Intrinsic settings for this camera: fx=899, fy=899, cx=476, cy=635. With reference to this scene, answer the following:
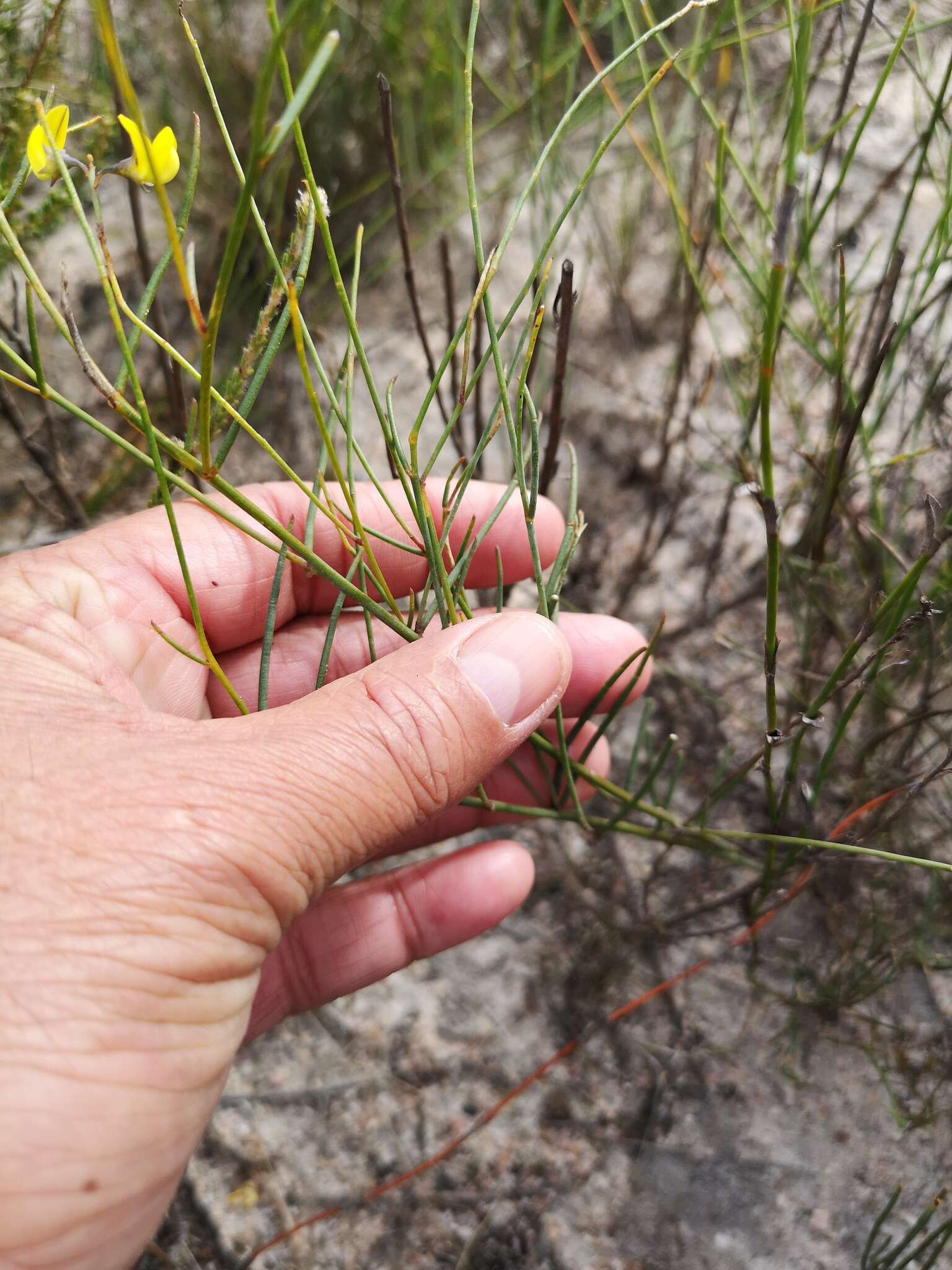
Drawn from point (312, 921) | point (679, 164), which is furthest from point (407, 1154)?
point (679, 164)

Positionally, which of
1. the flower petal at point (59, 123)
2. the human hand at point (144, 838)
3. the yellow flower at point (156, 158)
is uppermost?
the flower petal at point (59, 123)

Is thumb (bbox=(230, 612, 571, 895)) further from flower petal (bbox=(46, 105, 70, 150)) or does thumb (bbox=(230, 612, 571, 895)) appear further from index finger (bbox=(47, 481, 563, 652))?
flower petal (bbox=(46, 105, 70, 150))

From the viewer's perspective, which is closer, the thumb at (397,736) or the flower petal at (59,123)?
the flower petal at (59,123)

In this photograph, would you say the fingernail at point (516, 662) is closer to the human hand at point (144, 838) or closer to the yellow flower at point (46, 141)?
the human hand at point (144, 838)

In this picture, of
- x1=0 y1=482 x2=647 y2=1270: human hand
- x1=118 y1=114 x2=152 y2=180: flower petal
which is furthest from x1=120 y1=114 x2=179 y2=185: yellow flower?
x1=0 y1=482 x2=647 y2=1270: human hand

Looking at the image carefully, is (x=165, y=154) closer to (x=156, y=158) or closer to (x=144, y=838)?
(x=156, y=158)

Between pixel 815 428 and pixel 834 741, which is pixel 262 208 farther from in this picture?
pixel 834 741

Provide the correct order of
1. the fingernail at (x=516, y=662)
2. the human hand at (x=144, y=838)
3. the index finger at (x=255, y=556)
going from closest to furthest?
the human hand at (x=144, y=838) < the fingernail at (x=516, y=662) < the index finger at (x=255, y=556)

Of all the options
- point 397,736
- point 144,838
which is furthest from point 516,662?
point 144,838

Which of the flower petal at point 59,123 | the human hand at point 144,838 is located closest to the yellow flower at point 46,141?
the flower petal at point 59,123
